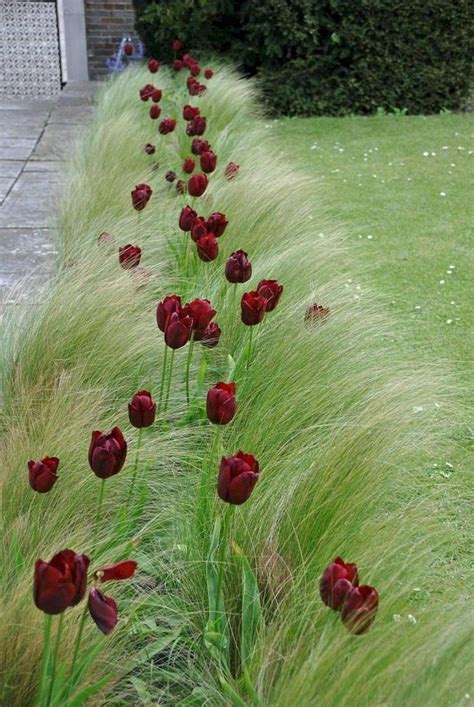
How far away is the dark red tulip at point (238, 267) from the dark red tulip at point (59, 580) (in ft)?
4.49

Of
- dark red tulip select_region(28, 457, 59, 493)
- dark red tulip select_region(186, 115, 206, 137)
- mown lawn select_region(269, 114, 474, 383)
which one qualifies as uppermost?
dark red tulip select_region(28, 457, 59, 493)

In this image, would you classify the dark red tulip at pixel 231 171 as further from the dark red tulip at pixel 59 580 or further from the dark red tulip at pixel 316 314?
the dark red tulip at pixel 59 580

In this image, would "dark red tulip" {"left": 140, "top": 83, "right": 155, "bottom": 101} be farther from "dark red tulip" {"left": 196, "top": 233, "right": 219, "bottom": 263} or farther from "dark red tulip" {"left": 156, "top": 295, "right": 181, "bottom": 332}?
"dark red tulip" {"left": 156, "top": 295, "right": 181, "bottom": 332}

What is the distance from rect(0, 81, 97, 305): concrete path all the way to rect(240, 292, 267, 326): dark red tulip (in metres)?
1.23

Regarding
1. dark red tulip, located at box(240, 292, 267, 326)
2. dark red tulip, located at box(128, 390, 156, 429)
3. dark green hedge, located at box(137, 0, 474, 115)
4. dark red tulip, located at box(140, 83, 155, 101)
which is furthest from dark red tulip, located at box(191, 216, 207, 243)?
dark green hedge, located at box(137, 0, 474, 115)

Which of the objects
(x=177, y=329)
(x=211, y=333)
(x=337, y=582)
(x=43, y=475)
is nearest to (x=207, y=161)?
(x=211, y=333)

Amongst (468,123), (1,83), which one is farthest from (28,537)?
(1,83)

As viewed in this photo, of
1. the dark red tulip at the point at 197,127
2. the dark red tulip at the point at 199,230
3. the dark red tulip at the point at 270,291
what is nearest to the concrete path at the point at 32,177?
the dark red tulip at the point at 199,230

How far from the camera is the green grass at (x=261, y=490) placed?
5.27ft

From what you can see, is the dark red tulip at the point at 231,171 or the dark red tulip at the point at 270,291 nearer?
the dark red tulip at the point at 270,291

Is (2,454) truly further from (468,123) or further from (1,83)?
(1,83)

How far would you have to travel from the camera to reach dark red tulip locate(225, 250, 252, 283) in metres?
2.47

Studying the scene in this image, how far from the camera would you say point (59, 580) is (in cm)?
119

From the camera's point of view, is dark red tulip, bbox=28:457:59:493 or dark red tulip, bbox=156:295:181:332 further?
dark red tulip, bbox=156:295:181:332
